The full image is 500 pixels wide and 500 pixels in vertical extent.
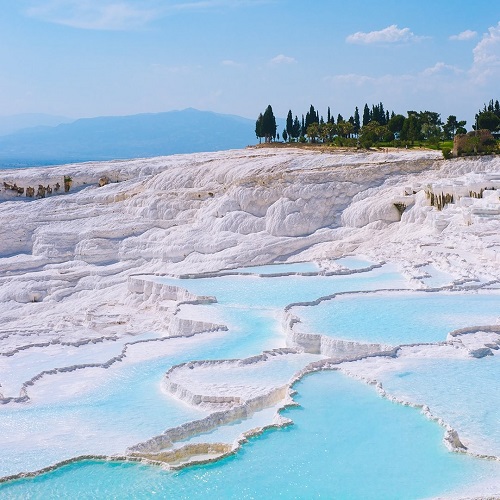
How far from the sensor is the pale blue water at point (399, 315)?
11.6 m

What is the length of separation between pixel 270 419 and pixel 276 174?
16273 millimetres

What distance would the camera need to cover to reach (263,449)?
7.90 m

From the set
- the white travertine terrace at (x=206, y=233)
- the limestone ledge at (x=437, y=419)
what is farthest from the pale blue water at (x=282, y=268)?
the limestone ledge at (x=437, y=419)

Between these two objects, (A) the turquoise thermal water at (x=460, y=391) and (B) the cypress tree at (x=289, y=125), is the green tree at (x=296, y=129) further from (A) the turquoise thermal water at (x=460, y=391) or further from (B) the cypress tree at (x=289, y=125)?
(A) the turquoise thermal water at (x=460, y=391)

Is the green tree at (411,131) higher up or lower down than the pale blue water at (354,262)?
higher up

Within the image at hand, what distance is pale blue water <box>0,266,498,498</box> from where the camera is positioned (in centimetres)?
720

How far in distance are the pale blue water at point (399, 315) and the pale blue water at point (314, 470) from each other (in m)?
3.10

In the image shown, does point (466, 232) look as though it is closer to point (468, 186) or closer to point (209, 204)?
point (468, 186)

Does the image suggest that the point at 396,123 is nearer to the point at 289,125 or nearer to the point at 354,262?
the point at 289,125

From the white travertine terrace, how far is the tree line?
5.43 metres

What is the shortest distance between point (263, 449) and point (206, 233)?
15.1 m

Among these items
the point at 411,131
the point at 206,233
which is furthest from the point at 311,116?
the point at 206,233

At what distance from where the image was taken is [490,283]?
14094mm

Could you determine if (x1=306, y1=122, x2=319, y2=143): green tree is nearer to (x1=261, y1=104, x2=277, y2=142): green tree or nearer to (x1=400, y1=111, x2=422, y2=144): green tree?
(x1=261, y1=104, x2=277, y2=142): green tree
